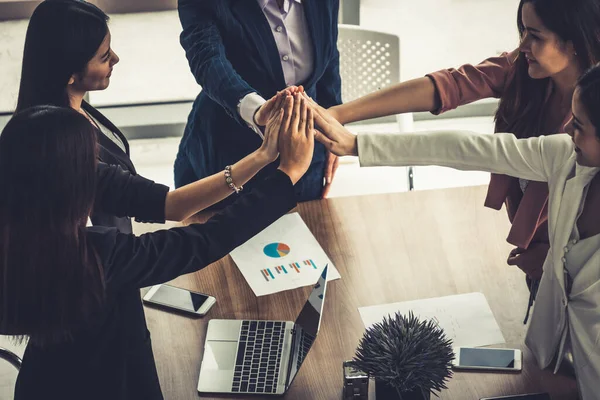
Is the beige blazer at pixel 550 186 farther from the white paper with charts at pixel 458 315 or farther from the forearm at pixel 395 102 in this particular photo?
the forearm at pixel 395 102

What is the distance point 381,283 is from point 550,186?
0.55 meters

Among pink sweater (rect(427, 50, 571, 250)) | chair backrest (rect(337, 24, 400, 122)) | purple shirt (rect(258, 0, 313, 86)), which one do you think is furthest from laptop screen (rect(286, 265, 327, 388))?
chair backrest (rect(337, 24, 400, 122))

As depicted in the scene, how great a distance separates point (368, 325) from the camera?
6.36ft

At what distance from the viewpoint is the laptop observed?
5.78 feet

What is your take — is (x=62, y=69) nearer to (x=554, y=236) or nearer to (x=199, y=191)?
(x=199, y=191)

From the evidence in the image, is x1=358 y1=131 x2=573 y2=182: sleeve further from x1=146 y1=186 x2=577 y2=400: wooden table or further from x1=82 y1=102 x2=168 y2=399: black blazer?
x1=82 y1=102 x2=168 y2=399: black blazer

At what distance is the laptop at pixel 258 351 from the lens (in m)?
1.76

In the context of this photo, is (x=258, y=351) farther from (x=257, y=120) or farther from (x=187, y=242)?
(x=257, y=120)

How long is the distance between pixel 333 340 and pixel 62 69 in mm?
1027

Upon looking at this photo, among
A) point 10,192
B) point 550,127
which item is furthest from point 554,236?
point 10,192

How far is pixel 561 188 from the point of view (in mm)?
1735

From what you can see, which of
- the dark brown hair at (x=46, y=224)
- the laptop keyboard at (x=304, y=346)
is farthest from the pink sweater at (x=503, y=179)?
the dark brown hair at (x=46, y=224)

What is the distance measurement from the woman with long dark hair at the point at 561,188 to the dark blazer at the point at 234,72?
0.47 m

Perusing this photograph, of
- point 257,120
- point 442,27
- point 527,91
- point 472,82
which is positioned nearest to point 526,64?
point 527,91
